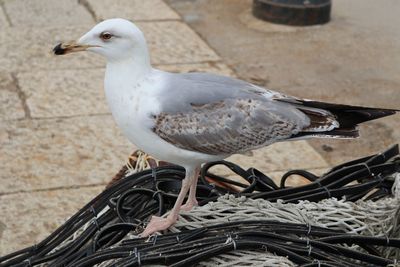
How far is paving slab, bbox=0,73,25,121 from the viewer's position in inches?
198

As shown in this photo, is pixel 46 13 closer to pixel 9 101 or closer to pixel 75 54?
pixel 75 54

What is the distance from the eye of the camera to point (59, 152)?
4.63m

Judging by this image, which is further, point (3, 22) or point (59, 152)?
point (3, 22)

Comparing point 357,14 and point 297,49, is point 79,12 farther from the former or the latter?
point 357,14

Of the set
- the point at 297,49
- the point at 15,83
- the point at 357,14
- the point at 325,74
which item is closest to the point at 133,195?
the point at 15,83

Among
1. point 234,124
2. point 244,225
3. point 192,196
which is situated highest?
point 234,124

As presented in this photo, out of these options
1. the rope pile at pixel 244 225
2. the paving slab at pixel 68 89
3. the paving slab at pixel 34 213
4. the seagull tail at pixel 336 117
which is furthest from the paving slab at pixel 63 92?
the seagull tail at pixel 336 117

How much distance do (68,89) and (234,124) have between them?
2.99 meters

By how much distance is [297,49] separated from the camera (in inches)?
248

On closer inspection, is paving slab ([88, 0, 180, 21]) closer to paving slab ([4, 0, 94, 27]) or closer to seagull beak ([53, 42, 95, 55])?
paving slab ([4, 0, 94, 27])

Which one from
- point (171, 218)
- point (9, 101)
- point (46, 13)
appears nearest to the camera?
Answer: point (171, 218)

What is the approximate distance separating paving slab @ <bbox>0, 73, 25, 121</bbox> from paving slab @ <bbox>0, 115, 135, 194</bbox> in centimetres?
10

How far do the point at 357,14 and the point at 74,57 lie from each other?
260 centimetres

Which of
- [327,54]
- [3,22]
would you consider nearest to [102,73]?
[3,22]
